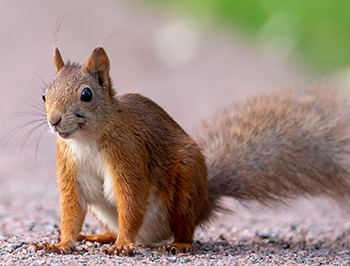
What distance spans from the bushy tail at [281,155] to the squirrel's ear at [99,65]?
112 cm

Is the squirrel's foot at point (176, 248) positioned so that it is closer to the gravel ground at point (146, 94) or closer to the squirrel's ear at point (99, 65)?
the gravel ground at point (146, 94)

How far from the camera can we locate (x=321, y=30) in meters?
10.1

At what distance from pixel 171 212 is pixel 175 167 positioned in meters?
0.27

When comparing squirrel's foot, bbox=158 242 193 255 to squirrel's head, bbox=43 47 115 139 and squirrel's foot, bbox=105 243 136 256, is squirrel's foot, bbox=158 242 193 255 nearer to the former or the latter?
squirrel's foot, bbox=105 243 136 256

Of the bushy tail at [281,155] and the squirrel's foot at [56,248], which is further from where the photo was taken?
the bushy tail at [281,155]

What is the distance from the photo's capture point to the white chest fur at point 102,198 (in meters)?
3.02

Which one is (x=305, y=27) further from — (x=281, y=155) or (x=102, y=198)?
(x=102, y=198)

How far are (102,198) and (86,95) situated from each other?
0.62 m

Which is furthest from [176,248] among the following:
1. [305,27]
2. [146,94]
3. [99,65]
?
[305,27]

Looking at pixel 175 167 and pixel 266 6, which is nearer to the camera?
pixel 175 167

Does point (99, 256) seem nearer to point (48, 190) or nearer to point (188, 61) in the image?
point (48, 190)

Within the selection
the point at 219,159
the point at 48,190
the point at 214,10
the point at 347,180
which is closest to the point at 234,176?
the point at 219,159

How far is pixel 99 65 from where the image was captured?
123 inches

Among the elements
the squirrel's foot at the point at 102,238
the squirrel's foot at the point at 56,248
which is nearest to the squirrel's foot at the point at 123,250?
the squirrel's foot at the point at 56,248
